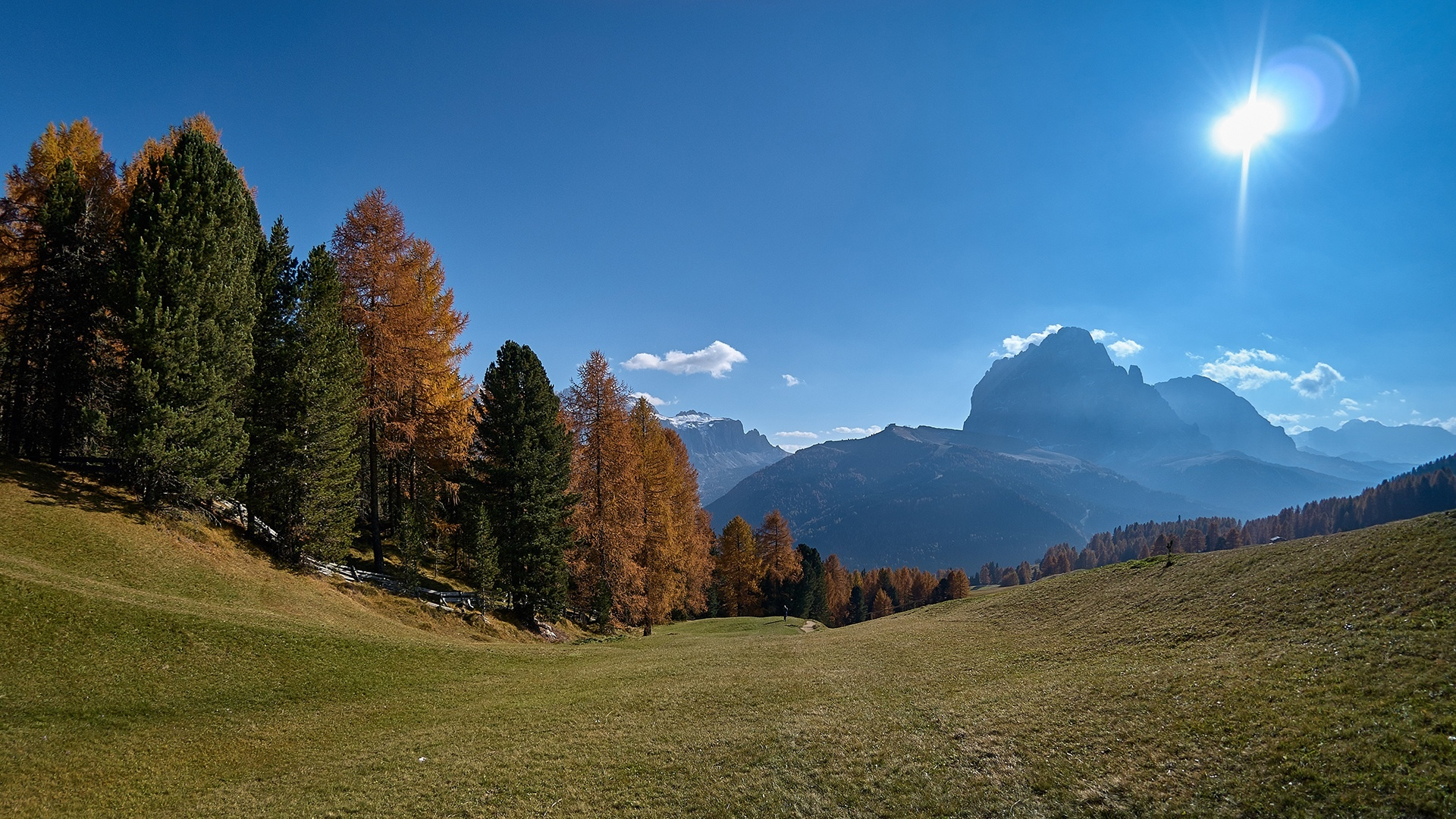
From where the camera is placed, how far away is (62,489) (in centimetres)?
2348

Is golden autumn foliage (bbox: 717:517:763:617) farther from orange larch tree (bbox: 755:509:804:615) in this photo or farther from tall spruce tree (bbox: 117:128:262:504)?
tall spruce tree (bbox: 117:128:262:504)

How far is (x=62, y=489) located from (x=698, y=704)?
1134 inches

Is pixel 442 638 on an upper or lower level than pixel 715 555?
upper

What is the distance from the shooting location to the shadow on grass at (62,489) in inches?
891

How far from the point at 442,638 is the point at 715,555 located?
5873cm

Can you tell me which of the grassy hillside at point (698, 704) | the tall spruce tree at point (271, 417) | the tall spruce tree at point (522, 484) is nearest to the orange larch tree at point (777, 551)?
the tall spruce tree at point (522, 484)

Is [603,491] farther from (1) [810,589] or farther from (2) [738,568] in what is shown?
(1) [810,589]

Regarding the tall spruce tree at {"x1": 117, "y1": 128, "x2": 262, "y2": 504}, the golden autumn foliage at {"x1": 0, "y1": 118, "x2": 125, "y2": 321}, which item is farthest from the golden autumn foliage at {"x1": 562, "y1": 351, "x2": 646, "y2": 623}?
the golden autumn foliage at {"x1": 0, "y1": 118, "x2": 125, "y2": 321}

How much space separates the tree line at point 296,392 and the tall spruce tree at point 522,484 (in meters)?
0.14

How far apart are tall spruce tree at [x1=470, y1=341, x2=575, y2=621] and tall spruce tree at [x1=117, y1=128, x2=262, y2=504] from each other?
489 inches

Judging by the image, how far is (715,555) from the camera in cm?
8281

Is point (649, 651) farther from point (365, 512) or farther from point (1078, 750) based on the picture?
point (365, 512)

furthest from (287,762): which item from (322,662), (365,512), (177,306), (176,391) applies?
(365,512)

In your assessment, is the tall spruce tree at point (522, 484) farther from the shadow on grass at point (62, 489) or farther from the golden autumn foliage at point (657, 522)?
the shadow on grass at point (62, 489)
